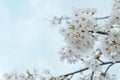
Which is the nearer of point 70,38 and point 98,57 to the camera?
point 70,38

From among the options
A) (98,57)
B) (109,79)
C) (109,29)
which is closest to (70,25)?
(109,29)

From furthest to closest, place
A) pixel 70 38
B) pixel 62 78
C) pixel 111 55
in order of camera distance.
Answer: pixel 62 78 < pixel 111 55 < pixel 70 38

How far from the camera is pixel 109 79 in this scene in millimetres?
7531

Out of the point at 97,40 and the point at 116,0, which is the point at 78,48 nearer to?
the point at 97,40

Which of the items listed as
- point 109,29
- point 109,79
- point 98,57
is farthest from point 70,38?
point 109,79

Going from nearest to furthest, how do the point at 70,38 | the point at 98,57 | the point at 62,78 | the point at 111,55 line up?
the point at 70,38 < the point at 111,55 < the point at 98,57 < the point at 62,78

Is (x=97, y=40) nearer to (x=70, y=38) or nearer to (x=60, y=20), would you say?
(x=70, y=38)

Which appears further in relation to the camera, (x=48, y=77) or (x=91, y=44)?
(x=48, y=77)

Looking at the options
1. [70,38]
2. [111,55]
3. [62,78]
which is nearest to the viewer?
[70,38]

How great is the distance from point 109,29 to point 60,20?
3.53ft

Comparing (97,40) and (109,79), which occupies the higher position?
(97,40)

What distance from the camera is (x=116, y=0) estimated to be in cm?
656

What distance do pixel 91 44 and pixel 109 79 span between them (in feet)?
4.62

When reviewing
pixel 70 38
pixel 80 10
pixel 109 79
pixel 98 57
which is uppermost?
pixel 80 10
